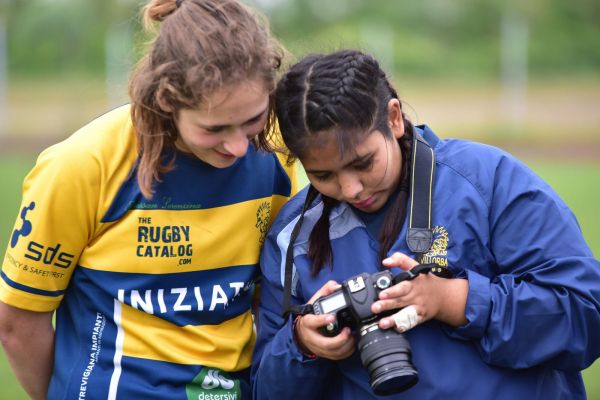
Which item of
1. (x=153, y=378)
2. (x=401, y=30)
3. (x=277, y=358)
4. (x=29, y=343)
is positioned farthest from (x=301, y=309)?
(x=401, y=30)

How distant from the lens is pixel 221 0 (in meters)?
2.74

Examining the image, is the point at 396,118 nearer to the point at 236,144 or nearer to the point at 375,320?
the point at 236,144

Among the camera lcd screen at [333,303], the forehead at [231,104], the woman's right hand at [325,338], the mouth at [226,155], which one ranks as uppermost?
the forehead at [231,104]

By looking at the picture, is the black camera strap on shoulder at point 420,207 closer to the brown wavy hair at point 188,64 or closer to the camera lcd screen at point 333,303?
the camera lcd screen at point 333,303

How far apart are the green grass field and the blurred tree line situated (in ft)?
22.9

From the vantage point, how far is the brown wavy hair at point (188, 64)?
257 centimetres

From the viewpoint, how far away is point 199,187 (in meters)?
2.86

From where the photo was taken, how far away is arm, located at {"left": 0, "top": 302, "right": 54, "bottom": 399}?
112 inches

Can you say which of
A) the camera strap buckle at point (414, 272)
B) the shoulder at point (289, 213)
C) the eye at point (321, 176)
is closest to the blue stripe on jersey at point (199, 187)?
the shoulder at point (289, 213)

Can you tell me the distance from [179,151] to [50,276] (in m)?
0.57

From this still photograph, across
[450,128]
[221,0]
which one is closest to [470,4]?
[450,128]

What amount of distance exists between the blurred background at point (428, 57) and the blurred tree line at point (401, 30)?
0.10 ft

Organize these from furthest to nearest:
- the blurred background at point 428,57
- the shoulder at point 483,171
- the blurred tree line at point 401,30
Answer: the blurred tree line at point 401,30 → the blurred background at point 428,57 → the shoulder at point 483,171

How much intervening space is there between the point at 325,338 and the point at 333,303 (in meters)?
0.11
